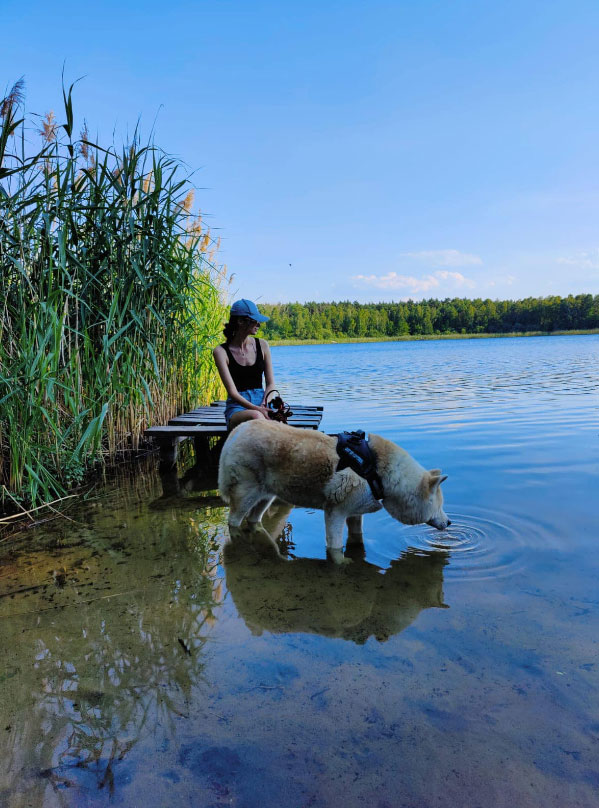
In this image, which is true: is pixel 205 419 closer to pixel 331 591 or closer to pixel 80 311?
pixel 80 311

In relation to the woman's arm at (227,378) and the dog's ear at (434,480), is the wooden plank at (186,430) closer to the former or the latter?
the woman's arm at (227,378)

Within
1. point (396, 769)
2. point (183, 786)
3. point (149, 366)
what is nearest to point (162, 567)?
point (183, 786)

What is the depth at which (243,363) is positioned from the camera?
530 centimetres

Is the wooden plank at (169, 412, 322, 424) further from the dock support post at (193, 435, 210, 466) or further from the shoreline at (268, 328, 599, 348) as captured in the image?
the shoreline at (268, 328, 599, 348)

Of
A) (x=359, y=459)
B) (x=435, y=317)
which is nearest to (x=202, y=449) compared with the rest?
(x=359, y=459)

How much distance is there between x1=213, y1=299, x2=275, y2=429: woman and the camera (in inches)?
195

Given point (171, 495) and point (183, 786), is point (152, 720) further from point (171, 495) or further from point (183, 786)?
point (171, 495)

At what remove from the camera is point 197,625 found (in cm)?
288

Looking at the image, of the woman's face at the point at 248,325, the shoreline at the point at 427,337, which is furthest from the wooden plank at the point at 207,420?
the shoreline at the point at 427,337

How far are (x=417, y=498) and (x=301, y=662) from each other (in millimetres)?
1461

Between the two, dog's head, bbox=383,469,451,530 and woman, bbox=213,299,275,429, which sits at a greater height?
woman, bbox=213,299,275,429

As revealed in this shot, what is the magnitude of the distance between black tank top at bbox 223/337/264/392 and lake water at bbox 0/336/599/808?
1274 millimetres

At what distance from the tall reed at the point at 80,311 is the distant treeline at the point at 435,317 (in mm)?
63094

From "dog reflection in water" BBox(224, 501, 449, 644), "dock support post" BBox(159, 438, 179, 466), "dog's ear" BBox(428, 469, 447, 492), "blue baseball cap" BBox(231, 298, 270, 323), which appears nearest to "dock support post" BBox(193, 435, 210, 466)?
"dock support post" BBox(159, 438, 179, 466)
